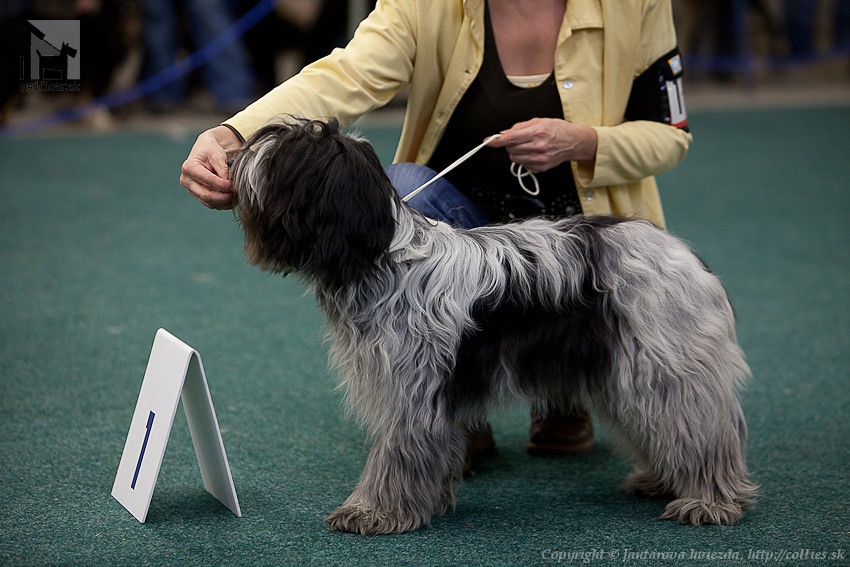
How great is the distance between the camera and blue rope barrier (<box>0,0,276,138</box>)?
757cm

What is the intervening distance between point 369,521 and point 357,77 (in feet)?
3.34

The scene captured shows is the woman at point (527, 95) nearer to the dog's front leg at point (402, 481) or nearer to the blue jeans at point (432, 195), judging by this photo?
the blue jeans at point (432, 195)

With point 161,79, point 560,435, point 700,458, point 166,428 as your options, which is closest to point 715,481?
point 700,458

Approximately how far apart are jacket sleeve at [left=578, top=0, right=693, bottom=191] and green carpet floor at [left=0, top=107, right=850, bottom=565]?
0.62 m

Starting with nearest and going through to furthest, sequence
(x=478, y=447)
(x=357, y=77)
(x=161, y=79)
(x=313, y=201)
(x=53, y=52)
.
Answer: (x=313, y=201), (x=357, y=77), (x=478, y=447), (x=53, y=52), (x=161, y=79)

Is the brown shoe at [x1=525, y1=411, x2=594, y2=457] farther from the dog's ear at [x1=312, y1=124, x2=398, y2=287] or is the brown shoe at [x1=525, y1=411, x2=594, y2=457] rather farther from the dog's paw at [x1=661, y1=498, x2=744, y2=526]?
the dog's ear at [x1=312, y1=124, x2=398, y2=287]

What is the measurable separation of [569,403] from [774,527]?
0.48 m

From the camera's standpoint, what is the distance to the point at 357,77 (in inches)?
95.3

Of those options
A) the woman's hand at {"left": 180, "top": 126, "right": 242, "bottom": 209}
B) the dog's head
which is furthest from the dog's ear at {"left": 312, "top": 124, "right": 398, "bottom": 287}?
the woman's hand at {"left": 180, "top": 126, "right": 242, "bottom": 209}

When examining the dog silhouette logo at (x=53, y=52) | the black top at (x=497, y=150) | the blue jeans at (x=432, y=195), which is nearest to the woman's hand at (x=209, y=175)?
the blue jeans at (x=432, y=195)

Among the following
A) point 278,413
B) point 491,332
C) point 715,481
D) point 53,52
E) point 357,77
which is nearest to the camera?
point 491,332

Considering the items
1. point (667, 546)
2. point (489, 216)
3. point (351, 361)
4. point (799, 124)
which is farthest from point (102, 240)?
point (799, 124)

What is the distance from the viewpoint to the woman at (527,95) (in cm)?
242

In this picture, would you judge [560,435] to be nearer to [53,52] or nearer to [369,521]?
[369,521]
